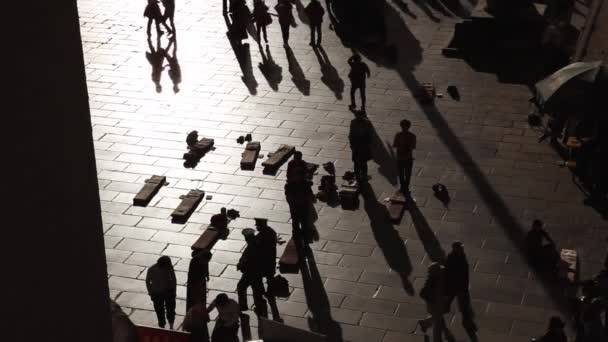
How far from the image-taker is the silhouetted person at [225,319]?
10.4 m

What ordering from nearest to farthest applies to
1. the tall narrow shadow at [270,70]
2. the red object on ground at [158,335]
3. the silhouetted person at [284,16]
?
1. the red object on ground at [158,335]
2. the tall narrow shadow at [270,70]
3. the silhouetted person at [284,16]

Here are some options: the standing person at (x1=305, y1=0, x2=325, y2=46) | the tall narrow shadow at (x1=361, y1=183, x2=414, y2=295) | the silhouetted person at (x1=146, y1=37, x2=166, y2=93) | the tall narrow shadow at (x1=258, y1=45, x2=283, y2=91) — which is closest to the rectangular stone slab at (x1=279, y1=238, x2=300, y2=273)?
the tall narrow shadow at (x1=361, y1=183, x2=414, y2=295)

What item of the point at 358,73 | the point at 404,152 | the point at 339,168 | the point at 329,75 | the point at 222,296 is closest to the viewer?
the point at 222,296

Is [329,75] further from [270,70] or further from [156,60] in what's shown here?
[156,60]

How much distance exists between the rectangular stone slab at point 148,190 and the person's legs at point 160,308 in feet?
11.6

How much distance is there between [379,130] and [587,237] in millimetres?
5076

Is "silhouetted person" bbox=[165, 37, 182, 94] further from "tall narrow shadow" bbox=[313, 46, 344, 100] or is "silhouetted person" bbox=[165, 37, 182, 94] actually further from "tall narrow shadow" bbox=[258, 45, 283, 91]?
"tall narrow shadow" bbox=[313, 46, 344, 100]

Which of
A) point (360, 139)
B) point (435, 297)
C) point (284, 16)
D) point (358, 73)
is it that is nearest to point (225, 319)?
point (435, 297)

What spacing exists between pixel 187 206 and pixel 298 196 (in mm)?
2382

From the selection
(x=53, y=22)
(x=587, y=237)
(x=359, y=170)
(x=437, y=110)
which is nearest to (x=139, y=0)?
(x=437, y=110)

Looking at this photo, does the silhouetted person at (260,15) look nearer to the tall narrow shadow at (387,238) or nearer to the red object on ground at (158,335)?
the tall narrow shadow at (387,238)

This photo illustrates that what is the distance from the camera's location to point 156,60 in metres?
21.5

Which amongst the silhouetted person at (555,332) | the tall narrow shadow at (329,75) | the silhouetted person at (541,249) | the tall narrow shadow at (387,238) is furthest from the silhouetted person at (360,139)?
the silhouetted person at (555,332)

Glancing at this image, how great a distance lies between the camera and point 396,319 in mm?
12102
